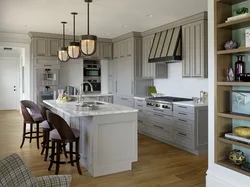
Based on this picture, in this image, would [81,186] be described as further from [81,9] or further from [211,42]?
[81,9]

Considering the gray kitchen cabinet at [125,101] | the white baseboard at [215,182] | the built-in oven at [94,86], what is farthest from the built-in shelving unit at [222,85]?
the built-in oven at [94,86]

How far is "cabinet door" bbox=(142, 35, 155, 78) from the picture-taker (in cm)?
611

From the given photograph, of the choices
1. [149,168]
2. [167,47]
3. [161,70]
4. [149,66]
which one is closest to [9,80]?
[149,66]

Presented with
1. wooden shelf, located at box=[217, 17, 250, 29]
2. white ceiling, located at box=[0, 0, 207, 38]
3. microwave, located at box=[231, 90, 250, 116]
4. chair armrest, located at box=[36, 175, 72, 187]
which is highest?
white ceiling, located at box=[0, 0, 207, 38]

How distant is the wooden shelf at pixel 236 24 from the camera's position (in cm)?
246

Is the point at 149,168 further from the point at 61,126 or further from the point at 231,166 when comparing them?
the point at 61,126

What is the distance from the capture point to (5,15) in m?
4.81

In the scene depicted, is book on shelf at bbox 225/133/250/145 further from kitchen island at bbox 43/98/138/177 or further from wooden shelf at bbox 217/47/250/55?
kitchen island at bbox 43/98/138/177

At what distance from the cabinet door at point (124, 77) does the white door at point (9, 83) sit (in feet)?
19.4

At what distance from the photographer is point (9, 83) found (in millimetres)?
10797

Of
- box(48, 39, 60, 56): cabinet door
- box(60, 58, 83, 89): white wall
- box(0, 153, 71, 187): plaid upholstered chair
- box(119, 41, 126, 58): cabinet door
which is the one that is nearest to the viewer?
box(0, 153, 71, 187): plaid upholstered chair

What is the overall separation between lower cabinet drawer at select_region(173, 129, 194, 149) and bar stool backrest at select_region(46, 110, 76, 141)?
2.22 metres

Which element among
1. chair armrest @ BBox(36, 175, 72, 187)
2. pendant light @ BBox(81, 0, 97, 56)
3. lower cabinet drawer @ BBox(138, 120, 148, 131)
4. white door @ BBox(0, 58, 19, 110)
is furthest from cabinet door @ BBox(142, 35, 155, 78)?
white door @ BBox(0, 58, 19, 110)

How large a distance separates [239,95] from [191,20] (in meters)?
2.61
